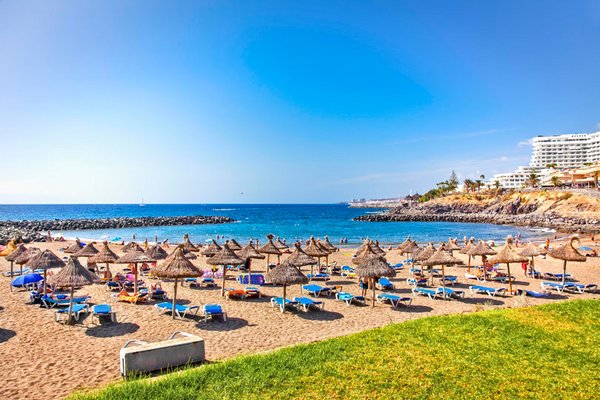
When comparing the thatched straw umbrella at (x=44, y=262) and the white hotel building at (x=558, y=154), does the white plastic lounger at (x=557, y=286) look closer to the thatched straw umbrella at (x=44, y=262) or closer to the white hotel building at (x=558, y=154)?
the thatched straw umbrella at (x=44, y=262)

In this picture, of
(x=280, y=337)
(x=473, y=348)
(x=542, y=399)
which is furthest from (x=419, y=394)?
(x=280, y=337)

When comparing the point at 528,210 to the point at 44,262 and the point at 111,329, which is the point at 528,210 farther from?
the point at 44,262

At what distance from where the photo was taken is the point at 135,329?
12.1m

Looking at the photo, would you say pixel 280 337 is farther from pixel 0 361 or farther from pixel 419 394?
pixel 0 361

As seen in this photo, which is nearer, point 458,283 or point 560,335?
point 560,335

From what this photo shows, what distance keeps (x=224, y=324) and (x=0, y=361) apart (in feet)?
20.2

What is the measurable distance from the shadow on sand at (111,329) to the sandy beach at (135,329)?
0.09 ft

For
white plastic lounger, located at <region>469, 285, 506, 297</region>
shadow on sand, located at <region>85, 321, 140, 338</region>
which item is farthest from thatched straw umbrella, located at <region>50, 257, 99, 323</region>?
white plastic lounger, located at <region>469, 285, 506, 297</region>

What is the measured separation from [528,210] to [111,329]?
86.0 meters

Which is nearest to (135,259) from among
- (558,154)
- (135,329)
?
(135,329)

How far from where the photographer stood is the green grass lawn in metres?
6.66

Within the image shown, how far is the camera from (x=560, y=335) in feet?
31.8

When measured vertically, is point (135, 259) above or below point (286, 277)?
above

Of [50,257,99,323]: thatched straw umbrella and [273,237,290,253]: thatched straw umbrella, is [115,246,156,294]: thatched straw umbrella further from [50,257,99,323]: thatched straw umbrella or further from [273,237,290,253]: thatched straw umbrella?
[273,237,290,253]: thatched straw umbrella
